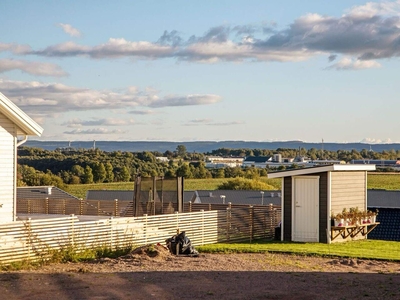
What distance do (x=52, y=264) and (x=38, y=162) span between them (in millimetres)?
64708

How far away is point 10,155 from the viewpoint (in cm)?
1900

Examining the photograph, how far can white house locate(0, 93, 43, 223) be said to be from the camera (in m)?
18.8

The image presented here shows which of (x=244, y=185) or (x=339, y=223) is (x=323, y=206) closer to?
(x=339, y=223)

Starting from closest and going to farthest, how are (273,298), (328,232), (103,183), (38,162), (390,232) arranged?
(273,298) < (328,232) < (390,232) < (103,183) < (38,162)

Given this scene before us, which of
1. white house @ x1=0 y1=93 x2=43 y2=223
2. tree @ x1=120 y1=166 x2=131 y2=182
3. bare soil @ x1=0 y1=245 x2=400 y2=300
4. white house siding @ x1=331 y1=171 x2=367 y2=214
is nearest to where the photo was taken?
bare soil @ x1=0 y1=245 x2=400 y2=300

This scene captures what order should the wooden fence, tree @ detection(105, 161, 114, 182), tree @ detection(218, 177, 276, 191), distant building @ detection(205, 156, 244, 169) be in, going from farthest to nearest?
distant building @ detection(205, 156, 244, 169) < tree @ detection(105, 161, 114, 182) < tree @ detection(218, 177, 276, 191) < the wooden fence

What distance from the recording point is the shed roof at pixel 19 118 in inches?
726

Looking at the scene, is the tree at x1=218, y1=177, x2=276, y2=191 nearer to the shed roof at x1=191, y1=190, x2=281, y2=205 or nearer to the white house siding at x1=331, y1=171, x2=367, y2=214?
the shed roof at x1=191, y1=190, x2=281, y2=205

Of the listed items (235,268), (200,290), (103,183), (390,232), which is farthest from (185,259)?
(103,183)

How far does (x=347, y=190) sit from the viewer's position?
2334 cm

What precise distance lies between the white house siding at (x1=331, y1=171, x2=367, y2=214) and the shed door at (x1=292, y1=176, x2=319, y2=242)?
1.82 feet

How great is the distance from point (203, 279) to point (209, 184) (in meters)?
59.6

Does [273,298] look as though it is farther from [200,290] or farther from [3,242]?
[3,242]

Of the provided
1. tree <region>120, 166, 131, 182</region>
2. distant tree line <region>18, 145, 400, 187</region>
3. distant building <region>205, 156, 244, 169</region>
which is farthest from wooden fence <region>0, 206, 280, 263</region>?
distant building <region>205, 156, 244, 169</region>
